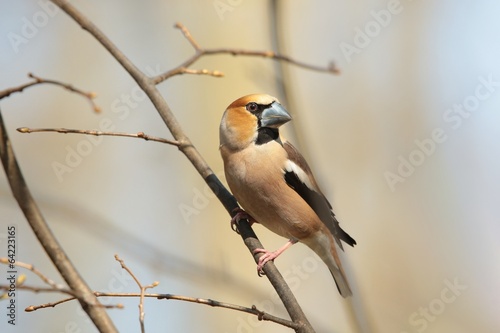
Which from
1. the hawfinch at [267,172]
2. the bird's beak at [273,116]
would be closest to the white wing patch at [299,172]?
the hawfinch at [267,172]

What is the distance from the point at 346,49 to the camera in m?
9.52

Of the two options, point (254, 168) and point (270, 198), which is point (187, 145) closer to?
point (254, 168)

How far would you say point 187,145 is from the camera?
377cm

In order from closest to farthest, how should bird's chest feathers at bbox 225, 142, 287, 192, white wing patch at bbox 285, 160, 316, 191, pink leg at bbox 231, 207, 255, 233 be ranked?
pink leg at bbox 231, 207, 255, 233, bird's chest feathers at bbox 225, 142, 287, 192, white wing patch at bbox 285, 160, 316, 191

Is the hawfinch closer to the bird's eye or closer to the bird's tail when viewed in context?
the bird's eye

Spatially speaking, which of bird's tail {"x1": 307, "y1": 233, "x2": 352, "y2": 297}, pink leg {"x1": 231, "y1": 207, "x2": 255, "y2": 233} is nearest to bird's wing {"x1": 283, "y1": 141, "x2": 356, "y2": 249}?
bird's tail {"x1": 307, "y1": 233, "x2": 352, "y2": 297}

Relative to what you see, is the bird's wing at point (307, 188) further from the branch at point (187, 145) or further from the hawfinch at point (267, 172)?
the branch at point (187, 145)

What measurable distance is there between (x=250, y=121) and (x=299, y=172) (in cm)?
63

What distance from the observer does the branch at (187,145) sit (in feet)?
10.6

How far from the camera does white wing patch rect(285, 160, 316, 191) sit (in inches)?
201

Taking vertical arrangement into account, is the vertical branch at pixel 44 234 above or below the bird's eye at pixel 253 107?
below

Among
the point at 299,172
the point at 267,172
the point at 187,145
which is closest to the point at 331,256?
the point at 299,172

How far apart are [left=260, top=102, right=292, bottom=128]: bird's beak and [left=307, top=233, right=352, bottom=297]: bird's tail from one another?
115cm

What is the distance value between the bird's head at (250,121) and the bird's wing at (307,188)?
316 mm
